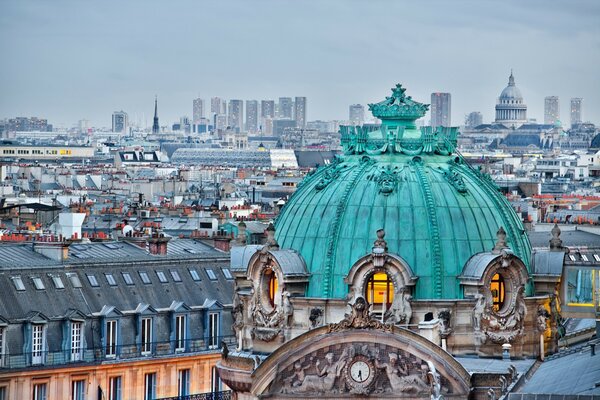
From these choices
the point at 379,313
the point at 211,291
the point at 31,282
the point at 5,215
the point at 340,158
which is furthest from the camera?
the point at 5,215

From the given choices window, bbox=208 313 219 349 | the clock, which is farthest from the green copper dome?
window, bbox=208 313 219 349

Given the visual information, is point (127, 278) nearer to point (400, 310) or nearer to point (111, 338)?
point (111, 338)

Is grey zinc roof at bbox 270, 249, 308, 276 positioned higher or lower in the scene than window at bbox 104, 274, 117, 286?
higher

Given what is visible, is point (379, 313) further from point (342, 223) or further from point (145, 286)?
point (145, 286)

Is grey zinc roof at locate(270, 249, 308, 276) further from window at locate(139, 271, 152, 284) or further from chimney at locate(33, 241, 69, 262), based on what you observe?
window at locate(139, 271, 152, 284)

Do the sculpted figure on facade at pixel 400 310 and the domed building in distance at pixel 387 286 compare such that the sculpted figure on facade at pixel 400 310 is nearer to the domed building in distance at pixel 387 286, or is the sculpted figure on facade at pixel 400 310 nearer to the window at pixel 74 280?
the domed building in distance at pixel 387 286

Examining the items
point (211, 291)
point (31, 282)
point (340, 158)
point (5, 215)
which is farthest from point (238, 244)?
point (5, 215)

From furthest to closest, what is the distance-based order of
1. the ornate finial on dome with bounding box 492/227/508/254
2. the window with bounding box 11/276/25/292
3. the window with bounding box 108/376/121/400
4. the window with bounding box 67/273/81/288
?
1. the window with bounding box 67/273/81/288
2. the window with bounding box 108/376/121/400
3. the window with bounding box 11/276/25/292
4. the ornate finial on dome with bounding box 492/227/508/254
